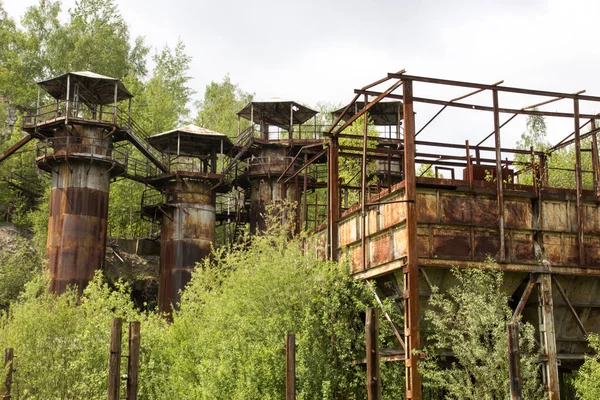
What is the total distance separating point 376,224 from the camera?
19.6 m

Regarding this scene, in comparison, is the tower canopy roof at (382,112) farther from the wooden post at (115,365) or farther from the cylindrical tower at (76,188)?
the wooden post at (115,365)

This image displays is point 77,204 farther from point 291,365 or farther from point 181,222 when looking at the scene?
point 291,365

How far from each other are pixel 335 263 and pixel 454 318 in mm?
4703

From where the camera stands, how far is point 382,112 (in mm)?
43719

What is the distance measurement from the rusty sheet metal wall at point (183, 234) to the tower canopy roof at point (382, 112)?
946 centimetres

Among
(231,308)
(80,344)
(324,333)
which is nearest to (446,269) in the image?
(324,333)

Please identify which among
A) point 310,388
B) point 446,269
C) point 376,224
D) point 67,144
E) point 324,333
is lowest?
point 310,388

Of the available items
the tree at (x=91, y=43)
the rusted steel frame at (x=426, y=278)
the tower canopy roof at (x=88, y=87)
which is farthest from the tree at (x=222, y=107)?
the rusted steel frame at (x=426, y=278)

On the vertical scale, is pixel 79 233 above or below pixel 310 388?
above

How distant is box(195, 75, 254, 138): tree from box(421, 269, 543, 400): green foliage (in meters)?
39.4

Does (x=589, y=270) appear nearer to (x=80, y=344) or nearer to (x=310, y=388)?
(x=310, y=388)

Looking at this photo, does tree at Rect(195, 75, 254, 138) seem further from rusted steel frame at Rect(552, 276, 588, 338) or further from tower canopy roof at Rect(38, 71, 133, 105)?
rusted steel frame at Rect(552, 276, 588, 338)

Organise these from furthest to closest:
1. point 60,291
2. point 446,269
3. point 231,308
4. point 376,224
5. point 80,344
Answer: point 60,291, point 80,344, point 231,308, point 376,224, point 446,269

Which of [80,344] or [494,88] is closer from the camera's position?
[494,88]
